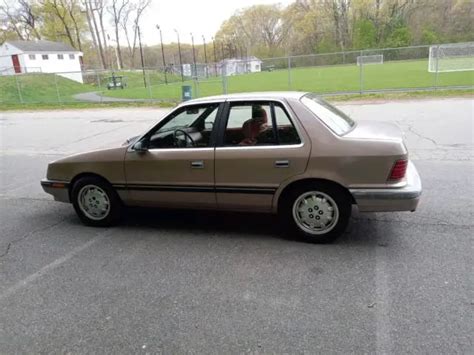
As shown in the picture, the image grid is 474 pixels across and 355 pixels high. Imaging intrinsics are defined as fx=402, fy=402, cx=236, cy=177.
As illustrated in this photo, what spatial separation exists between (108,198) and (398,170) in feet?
10.5

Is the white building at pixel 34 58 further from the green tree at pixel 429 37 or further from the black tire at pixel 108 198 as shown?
the green tree at pixel 429 37

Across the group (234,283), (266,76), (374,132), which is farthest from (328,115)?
(266,76)

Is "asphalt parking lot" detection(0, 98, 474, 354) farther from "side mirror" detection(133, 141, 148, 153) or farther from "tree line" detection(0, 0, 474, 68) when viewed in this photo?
"tree line" detection(0, 0, 474, 68)

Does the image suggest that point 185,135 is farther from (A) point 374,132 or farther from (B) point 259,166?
(A) point 374,132

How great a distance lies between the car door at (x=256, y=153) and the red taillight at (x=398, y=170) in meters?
0.79

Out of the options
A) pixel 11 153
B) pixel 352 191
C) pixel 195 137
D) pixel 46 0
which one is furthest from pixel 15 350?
pixel 46 0

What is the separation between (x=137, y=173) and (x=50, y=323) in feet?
6.33

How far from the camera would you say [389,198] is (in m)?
3.74

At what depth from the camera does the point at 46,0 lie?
65125mm

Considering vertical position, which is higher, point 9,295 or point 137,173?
point 137,173

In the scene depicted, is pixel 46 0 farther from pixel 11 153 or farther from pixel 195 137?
pixel 195 137

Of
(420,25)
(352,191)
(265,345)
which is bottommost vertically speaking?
(265,345)

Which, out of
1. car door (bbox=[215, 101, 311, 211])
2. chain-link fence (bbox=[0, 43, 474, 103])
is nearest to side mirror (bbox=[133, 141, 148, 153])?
car door (bbox=[215, 101, 311, 211])

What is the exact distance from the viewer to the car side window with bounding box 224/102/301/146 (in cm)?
401
